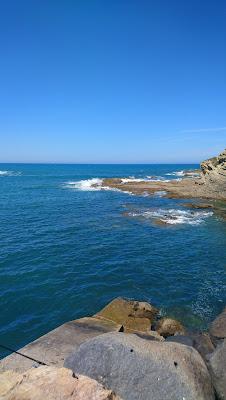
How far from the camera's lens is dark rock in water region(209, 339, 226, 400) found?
36.2 feet

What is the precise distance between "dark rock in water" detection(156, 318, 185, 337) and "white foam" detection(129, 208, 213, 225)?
24530 mm

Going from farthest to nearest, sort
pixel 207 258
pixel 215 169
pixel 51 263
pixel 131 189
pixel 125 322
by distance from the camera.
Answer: pixel 131 189 < pixel 215 169 < pixel 207 258 < pixel 51 263 < pixel 125 322

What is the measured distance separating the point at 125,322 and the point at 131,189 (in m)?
62.5

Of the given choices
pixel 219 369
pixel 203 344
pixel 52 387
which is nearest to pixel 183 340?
pixel 203 344

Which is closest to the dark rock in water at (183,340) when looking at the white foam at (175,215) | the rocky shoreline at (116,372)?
the rocky shoreline at (116,372)

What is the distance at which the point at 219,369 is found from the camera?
11.8 m

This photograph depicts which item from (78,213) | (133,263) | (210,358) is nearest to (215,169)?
(78,213)

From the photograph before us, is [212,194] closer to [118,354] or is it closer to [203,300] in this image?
[203,300]

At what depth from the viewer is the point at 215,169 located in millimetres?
61469

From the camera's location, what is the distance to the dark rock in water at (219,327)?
1702cm

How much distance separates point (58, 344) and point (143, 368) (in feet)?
18.2

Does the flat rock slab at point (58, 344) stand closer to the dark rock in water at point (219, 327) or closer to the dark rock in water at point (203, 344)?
the dark rock in water at point (203, 344)

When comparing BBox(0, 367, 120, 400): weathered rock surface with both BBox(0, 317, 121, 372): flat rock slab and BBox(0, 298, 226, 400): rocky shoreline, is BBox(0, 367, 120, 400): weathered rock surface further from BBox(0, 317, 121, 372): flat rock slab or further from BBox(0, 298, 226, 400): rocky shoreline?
BBox(0, 317, 121, 372): flat rock slab

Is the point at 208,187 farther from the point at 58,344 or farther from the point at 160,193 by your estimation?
the point at 58,344
